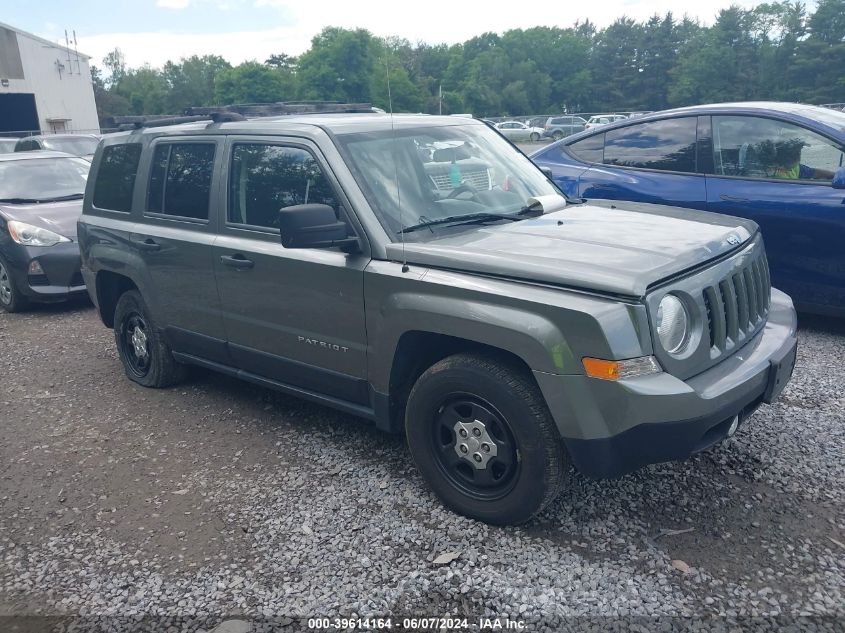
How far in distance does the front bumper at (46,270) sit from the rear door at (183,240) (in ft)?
10.7

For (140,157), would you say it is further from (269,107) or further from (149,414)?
(149,414)

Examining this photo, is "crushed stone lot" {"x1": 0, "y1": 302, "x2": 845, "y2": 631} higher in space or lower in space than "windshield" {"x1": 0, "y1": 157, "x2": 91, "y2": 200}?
lower

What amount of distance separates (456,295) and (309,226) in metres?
0.76

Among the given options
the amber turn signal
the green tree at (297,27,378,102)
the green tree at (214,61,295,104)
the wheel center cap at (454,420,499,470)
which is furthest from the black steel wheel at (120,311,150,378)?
the green tree at (214,61,295,104)

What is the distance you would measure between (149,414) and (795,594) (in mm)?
4000

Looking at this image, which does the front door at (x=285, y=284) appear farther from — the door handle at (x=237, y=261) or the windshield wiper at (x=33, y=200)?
the windshield wiper at (x=33, y=200)

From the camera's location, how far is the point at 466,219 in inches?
Result: 152

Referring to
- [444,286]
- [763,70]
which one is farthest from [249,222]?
[763,70]

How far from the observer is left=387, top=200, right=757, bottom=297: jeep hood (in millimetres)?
3033

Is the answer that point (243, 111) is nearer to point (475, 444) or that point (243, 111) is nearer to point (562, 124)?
point (475, 444)

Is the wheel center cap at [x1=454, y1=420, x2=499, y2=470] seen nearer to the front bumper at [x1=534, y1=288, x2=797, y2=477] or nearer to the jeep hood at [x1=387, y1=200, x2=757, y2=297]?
the front bumper at [x1=534, y1=288, x2=797, y2=477]

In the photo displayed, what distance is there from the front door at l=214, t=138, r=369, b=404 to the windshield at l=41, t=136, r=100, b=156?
15084 millimetres

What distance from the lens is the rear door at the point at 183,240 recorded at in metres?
4.56

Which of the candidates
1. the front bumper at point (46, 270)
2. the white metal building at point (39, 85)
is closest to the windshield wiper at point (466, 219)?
the front bumper at point (46, 270)
